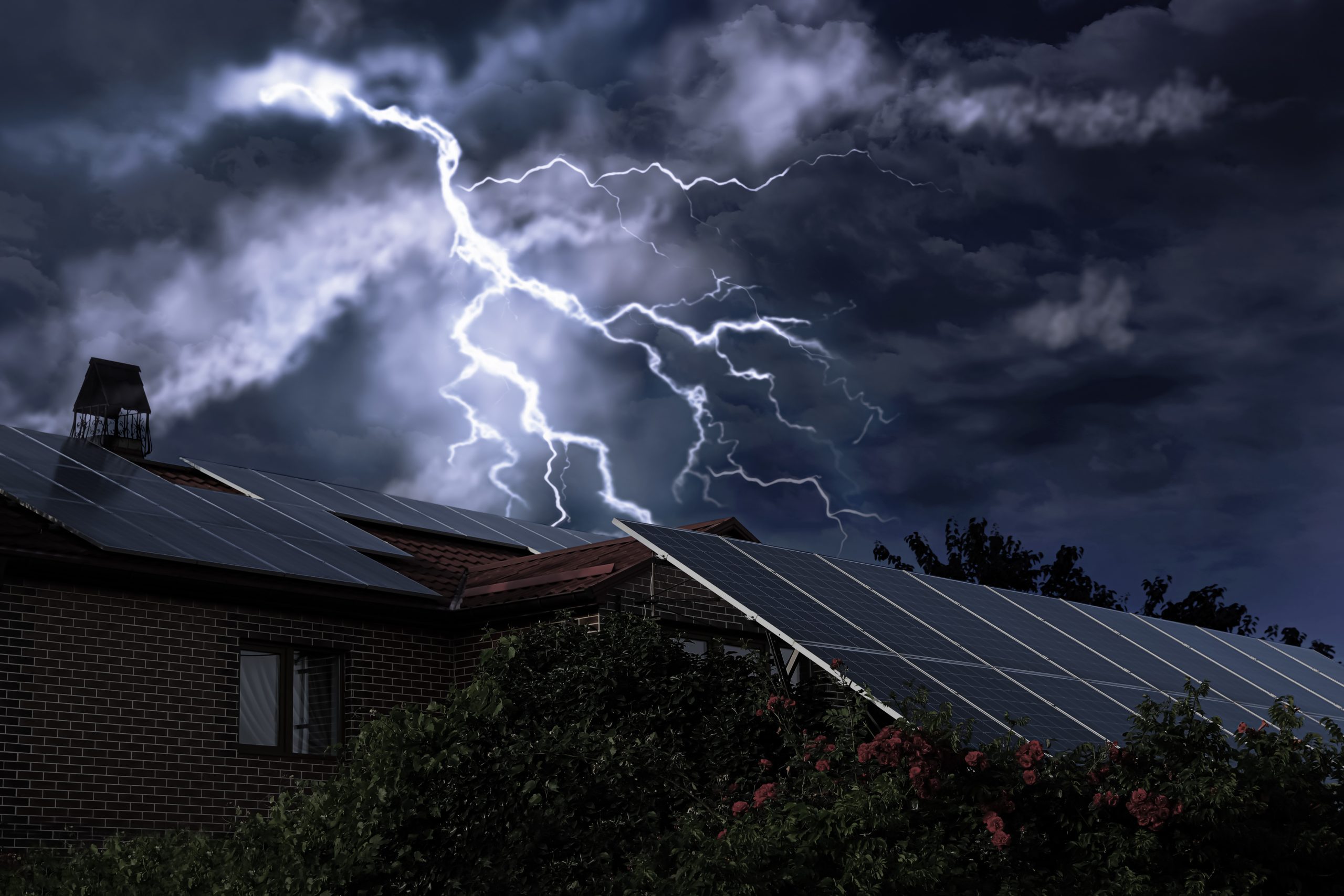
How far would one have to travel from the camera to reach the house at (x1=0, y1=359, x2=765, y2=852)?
13.4 metres

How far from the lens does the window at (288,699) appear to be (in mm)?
15133

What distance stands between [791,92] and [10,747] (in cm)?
3027

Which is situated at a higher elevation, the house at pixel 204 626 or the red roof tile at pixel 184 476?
the red roof tile at pixel 184 476

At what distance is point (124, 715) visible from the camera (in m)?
13.9

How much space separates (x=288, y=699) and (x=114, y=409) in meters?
10.4

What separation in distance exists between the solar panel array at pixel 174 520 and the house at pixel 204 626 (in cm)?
4

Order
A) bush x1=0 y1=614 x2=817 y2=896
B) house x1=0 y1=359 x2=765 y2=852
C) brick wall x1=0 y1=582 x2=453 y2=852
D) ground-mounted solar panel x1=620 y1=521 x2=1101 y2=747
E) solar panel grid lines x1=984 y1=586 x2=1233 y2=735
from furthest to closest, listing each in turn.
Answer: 1. solar panel grid lines x1=984 y1=586 x2=1233 y2=735
2. ground-mounted solar panel x1=620 y1=521 x2=1101 y2=747
3. house x1=0 y1=359 x2=765 y2=852
4. brick wall x1=0 y1=582 x2=453 y2=852
5. bush x1=0 y1=614 x2=817 y2=896

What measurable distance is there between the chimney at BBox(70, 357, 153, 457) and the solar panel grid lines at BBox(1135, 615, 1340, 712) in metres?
17.6

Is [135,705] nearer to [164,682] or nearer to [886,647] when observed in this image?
[164,682]

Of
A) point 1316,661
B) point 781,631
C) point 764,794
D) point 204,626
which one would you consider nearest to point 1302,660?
point 1316,661

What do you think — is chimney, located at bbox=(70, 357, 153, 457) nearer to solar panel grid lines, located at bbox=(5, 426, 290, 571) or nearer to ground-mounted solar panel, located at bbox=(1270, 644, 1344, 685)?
solar panel grid lines, located at bbox=(5, 426, 290, 571)

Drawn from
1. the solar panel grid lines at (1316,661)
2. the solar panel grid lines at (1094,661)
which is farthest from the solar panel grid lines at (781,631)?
the solar panel grid lines at (1316,661)

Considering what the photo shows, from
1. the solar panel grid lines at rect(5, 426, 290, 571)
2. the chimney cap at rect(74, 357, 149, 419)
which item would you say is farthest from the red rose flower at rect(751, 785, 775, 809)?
the chimney cap at rect(74, 357, 149, 419)

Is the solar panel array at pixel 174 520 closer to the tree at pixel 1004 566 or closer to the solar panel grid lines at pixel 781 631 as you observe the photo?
A: the solar panel grid lines at pixel 781 631
